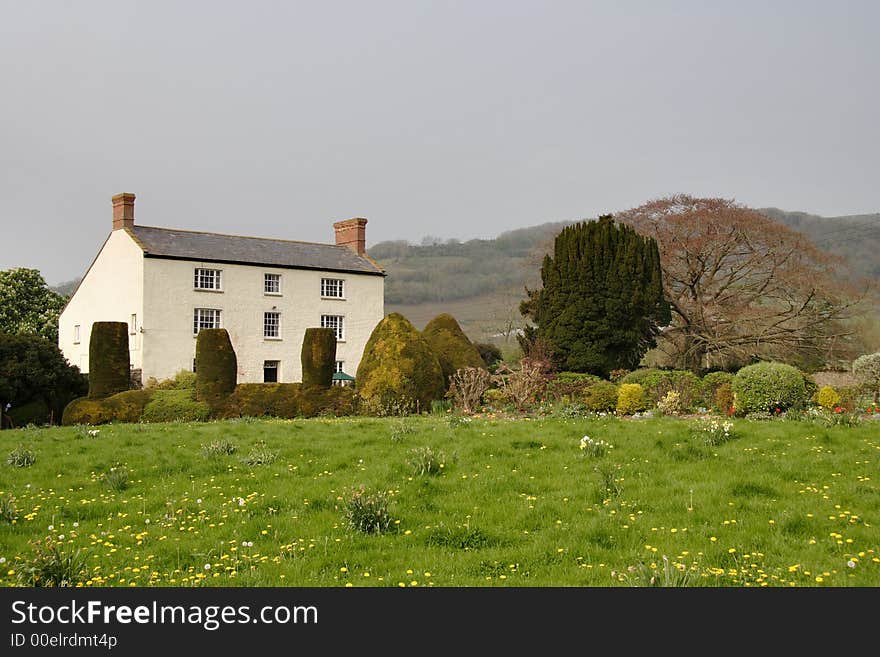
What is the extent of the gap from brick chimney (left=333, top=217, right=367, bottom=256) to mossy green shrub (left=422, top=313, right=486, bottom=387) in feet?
60.7

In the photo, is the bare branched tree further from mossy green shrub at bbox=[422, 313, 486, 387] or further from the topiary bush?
the topiary bush

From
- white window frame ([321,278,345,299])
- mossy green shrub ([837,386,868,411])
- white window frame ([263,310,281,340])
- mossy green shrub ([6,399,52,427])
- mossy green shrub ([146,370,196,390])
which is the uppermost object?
white window frame ([321,278,345,299])

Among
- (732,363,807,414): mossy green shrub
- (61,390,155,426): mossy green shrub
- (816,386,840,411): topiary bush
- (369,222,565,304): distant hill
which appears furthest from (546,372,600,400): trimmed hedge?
(369,222,565,304): distant hill

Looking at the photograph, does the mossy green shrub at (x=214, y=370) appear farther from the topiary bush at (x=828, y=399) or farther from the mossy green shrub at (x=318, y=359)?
the topiary bush at (x=828, y=399)

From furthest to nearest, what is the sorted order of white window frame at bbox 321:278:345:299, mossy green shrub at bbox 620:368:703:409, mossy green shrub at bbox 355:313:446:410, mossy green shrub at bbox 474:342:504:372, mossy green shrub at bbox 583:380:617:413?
white window frame at bbox 321:278:345:299 → mossy green shrub at bbox 474:342:504:372 → mossy green shrub at bbox 355:313:446:410 → mossy green shrub at bbox 620:368:703:409 → mossy green shrub at bbox 583:380:617:413

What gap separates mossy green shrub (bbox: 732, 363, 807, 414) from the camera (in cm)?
1753

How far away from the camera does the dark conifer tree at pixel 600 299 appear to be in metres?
32.2

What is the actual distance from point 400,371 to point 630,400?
794cm

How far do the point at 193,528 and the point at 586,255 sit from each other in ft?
90.9

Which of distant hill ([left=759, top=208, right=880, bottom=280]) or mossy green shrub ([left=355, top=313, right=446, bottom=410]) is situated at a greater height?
distant hill ([left=759, top=208, right=880, bottom=280])

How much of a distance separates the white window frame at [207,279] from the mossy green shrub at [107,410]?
17.0 metres

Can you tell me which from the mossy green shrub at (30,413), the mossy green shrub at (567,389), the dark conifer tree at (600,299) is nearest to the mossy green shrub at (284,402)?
the mossy green shrub at (567,389)

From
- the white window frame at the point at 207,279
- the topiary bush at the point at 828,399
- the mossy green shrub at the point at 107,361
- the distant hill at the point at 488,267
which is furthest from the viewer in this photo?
the distant hill at the point at 488,267
